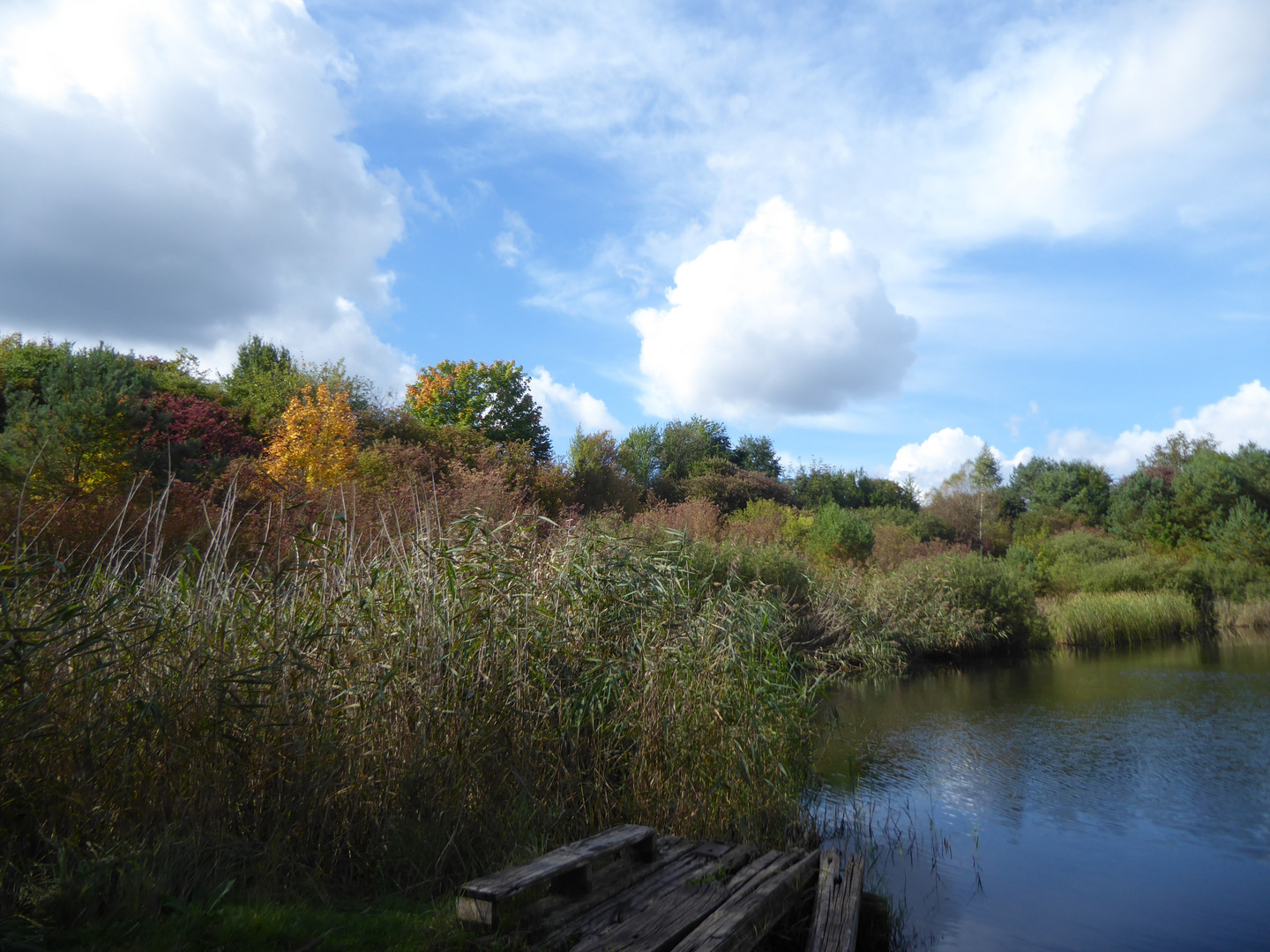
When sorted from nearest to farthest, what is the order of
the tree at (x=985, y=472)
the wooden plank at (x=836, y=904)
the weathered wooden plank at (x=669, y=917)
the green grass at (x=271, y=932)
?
the green grass at (x=271, y=932) < the weathered wooden plank at (x=669, y=917) < the wooden plank at (x=836, y=904) < the tree at (x=985, y=472)

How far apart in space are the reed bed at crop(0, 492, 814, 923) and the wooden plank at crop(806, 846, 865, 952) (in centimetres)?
65

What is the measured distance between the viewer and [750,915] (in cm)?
332

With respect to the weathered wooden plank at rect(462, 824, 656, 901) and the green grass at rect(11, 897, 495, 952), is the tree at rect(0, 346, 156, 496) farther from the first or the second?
the weathered wooden plank at rect(462, 824, 656, 901)

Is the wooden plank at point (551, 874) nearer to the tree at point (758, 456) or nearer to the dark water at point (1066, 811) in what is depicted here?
the dark water at point (1066, 811)

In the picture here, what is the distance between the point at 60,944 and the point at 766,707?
4132 mm

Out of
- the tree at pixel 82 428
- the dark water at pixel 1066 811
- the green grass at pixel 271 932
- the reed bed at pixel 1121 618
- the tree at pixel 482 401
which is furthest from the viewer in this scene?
the tree at pixel 482 401

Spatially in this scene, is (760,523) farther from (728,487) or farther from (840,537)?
(728,487)

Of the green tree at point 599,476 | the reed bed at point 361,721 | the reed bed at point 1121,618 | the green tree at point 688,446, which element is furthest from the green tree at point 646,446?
the reed bed at point 361,721

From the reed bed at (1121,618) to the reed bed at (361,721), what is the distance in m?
16.0

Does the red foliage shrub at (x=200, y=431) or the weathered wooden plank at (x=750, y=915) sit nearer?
the weathered wooden plank at (x=750, y=915)

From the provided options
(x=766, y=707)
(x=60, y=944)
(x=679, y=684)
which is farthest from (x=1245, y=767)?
(x=60, y=944)

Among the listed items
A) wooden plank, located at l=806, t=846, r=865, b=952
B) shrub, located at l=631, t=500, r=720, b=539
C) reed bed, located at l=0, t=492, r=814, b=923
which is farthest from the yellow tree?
wooden plank, located at l=806, t=846, r=865, b=952

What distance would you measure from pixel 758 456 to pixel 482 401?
1774 cm

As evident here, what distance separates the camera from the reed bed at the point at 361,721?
10.1 ft
